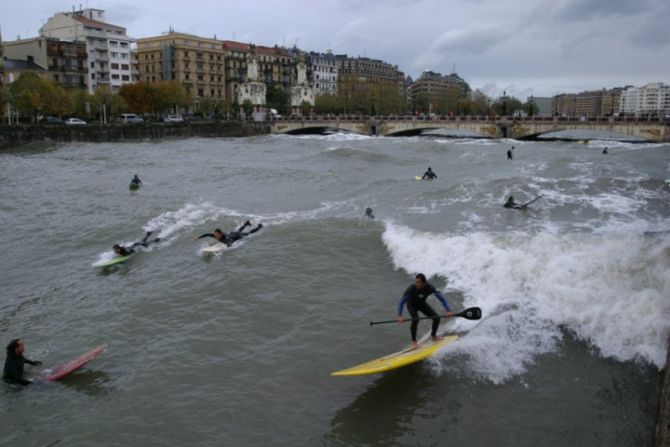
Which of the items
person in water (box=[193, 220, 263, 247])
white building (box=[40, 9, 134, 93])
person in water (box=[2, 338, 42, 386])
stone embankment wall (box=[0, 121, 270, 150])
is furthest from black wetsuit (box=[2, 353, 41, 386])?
white building (box=[40, 9, 134, 93])

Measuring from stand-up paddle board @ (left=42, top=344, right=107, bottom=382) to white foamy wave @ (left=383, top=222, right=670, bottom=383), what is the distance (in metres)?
7.53

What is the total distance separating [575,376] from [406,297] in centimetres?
345

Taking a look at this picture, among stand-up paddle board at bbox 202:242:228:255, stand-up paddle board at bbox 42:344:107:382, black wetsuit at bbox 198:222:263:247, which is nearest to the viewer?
stand-up paddle board at bbox 42:344:107:382

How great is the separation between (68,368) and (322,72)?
177448 millimetres

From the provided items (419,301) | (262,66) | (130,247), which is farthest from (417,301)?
(262,66)

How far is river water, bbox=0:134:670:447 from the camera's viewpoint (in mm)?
9211

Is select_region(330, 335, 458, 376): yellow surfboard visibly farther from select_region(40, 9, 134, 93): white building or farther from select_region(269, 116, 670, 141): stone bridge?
select_region(40, 9, 134, 93): white building

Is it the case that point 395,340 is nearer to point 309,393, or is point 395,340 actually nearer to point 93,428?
point 309,393

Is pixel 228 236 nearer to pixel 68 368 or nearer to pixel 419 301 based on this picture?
pixel 68 368

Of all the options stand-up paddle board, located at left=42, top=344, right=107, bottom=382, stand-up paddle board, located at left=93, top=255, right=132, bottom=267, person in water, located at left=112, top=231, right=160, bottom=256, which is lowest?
stand-up paddle board, located at left=42, top=344, right=107, bottom=382

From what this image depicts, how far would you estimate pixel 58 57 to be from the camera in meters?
101

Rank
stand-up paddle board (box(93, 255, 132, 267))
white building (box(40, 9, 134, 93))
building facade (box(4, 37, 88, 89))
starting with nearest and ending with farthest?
stand-up paddle board (box(93, 255, 132, 267)) < building facade (box(4, 37, 88, 89)) < white building (box(40, 9, 134, 93))

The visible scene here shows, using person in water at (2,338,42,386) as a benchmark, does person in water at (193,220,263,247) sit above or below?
above

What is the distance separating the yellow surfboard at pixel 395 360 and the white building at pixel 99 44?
111 meters
